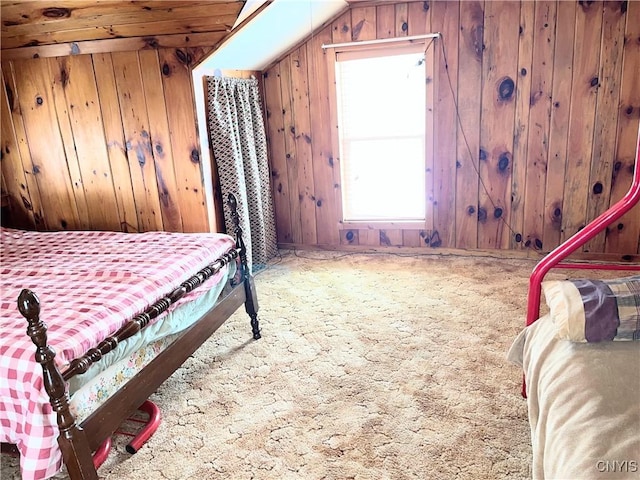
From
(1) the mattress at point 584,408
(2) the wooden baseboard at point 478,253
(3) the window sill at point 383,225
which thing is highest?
(1) the mattress at point 584,408

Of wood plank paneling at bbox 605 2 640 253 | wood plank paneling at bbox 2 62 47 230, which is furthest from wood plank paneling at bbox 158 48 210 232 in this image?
wood plank paneling at bbox 605 2 640 253

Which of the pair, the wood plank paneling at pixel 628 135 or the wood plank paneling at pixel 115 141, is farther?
the wood plank paneling at pixel 628 135

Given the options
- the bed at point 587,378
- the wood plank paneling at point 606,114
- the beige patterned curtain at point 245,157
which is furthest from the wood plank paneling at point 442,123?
the bed at point 587,378

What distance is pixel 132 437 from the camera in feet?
7.00

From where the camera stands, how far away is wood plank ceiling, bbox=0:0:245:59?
9.34 ft

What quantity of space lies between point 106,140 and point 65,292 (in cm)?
173

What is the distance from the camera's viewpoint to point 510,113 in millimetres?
3846

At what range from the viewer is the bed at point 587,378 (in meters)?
1.15

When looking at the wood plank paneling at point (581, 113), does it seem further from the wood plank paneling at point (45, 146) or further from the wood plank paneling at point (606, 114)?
the wood plank paneling at point (45, 146)

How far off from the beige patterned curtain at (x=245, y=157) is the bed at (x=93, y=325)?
81 cm

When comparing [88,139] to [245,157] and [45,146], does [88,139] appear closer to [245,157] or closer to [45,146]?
[45,146]

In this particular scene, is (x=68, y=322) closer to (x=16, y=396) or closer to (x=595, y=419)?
(x=16, y=396)

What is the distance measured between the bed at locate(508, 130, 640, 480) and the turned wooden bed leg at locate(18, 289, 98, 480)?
1.40 meters

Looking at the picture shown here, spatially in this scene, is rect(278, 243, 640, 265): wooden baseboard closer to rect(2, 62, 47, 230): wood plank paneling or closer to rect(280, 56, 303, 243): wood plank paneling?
rect(280, 56, 303, 243): wood plank paneling
